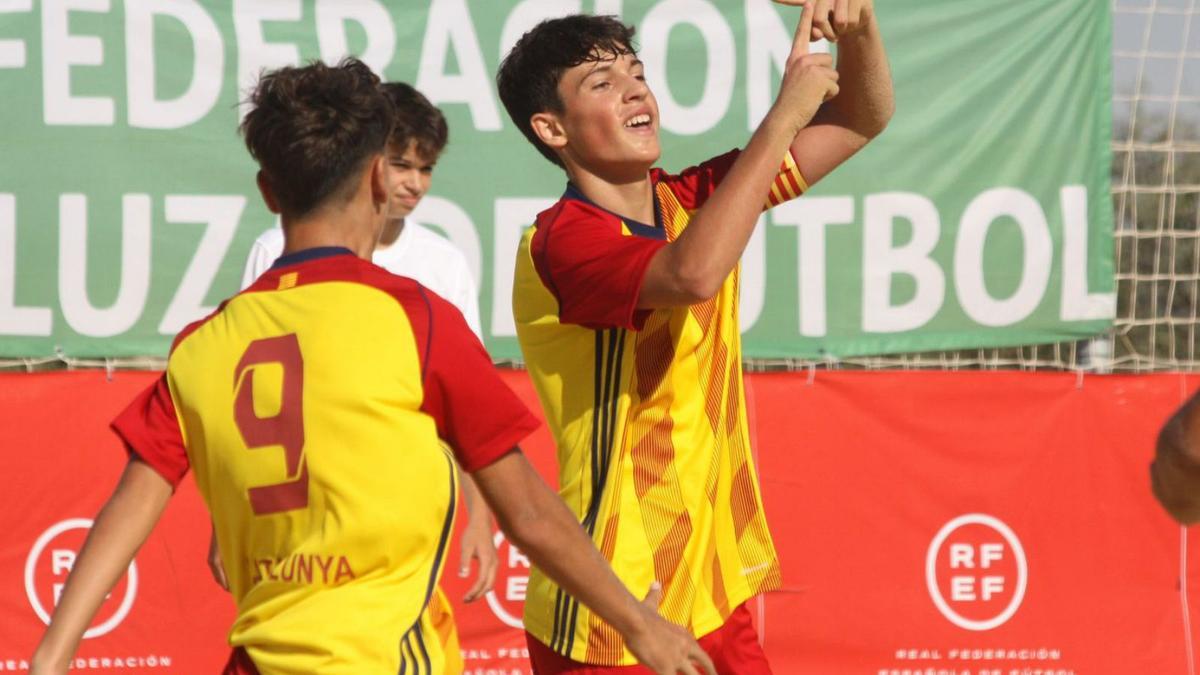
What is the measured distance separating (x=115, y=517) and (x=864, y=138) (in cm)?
192

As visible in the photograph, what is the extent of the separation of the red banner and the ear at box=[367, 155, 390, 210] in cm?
367

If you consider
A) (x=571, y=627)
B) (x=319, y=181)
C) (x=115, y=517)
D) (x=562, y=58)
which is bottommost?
(x=571, y=627)

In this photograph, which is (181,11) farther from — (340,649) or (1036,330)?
(340,649)

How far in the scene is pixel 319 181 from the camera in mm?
2576

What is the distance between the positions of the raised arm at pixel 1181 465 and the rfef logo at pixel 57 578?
4.97 m

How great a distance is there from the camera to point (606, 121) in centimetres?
357

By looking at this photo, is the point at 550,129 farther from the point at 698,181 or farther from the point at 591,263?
the point at 591,263

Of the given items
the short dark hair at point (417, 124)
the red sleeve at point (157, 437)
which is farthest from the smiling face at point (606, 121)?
the red sleeve at point (157, 437)

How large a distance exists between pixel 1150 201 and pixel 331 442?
5178 millimetres

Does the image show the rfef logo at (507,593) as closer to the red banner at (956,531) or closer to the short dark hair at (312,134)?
the red banner at (956,531)

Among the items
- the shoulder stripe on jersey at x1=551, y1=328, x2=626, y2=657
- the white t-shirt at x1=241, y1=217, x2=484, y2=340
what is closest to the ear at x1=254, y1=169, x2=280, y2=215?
the shoulder stripe on jersey at x1=551, y1=328, x2=626, y2=657

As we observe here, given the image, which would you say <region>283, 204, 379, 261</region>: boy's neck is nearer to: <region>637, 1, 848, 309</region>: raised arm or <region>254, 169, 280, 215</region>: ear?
<region>254, 169, 280, 215</region>: ear

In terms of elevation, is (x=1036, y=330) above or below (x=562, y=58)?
below

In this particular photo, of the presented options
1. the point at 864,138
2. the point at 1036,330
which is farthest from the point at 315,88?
the point at 1036,330
